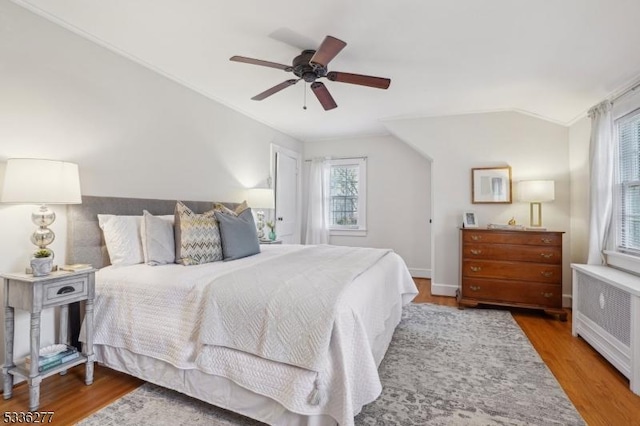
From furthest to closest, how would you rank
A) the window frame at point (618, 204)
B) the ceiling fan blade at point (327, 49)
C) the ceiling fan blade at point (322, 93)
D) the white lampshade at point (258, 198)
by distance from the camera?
the white lampshade at point (258, 198), the window frame at point (618, 204), the ceiling fan blade at point (322, 93), the ceiling fan blade at point (327, 49)

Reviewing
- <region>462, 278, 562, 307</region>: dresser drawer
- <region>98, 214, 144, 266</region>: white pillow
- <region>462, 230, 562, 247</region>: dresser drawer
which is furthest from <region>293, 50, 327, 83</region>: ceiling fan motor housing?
<region>462, 278, 562, 307</region>: dresser drawer

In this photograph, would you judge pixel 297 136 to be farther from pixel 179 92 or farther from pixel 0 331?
pixel 0 331

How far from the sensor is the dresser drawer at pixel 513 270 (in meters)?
3.44

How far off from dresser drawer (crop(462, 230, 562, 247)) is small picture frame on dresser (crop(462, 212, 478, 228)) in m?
0.27

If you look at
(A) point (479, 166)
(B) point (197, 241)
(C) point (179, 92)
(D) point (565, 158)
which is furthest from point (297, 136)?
(D) point (565, 158)

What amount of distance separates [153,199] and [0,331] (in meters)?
1.38

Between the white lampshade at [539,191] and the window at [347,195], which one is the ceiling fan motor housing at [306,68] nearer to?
the white lampshade at [539,191]

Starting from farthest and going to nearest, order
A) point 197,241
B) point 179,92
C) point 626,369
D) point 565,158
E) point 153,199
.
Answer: point 565,158
point 179,92
point 153,199
point 197,241
point 626,369

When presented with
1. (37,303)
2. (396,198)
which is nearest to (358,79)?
(37,303)

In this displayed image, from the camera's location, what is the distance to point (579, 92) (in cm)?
307

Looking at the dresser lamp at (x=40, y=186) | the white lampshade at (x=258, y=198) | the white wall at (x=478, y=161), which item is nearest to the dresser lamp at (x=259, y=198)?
the white lampshade at (x=258, y=198)

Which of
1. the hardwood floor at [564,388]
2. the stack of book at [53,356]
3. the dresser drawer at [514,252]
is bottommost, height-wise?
the hardwood floor at [564,388]

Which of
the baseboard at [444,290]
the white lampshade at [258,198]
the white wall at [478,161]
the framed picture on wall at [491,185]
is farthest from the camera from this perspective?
the baseboard at [444,290]

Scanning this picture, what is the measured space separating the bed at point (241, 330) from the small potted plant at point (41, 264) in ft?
1.08
